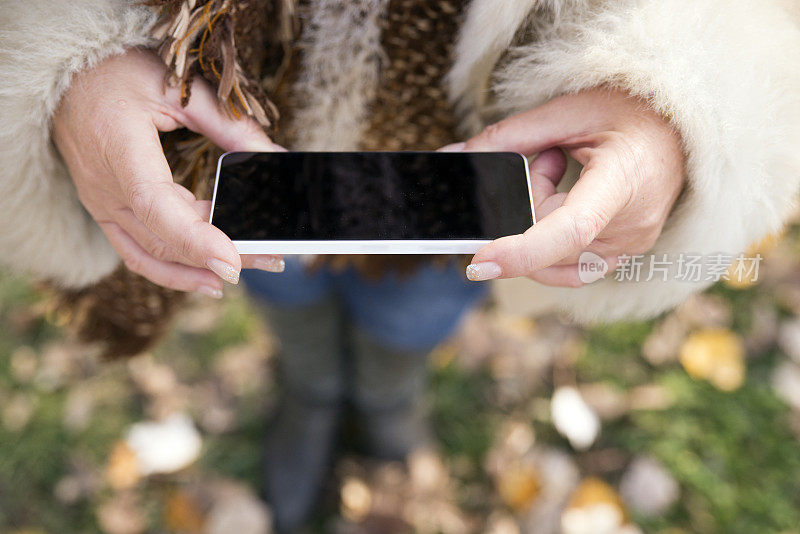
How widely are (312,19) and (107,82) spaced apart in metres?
0.26

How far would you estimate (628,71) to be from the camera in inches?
25.5

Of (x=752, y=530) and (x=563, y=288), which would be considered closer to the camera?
(x=563, y=288)

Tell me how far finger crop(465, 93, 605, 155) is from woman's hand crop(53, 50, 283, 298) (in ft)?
0.96

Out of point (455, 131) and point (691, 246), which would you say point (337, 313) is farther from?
point (691, 246)

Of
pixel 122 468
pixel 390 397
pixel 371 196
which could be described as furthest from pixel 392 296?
pixel 122 468

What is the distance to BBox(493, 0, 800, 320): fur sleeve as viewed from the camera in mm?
646

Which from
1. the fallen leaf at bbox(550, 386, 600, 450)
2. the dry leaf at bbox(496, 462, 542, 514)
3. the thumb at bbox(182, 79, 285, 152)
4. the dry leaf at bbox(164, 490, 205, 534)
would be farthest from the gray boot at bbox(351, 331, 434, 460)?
the thumb at bbox(182, 79, 285, 152)

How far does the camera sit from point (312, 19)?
2.34 feet

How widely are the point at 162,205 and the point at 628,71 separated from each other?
548 mm

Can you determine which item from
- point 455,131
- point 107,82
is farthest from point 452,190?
point 107,82

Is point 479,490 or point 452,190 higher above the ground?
point 452,190

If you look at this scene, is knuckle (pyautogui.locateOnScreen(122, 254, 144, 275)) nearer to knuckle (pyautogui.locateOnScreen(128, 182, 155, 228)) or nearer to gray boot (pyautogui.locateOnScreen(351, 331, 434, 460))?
knuckle (pyautogui.locateOnScreen(128, 182, 155, 228))

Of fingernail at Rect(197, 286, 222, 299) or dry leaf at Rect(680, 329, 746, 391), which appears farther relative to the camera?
dry leaf at Rect(680, 329, 746, 391)

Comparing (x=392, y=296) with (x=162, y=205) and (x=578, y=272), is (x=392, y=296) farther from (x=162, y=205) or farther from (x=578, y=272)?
(x=162, y=205)
